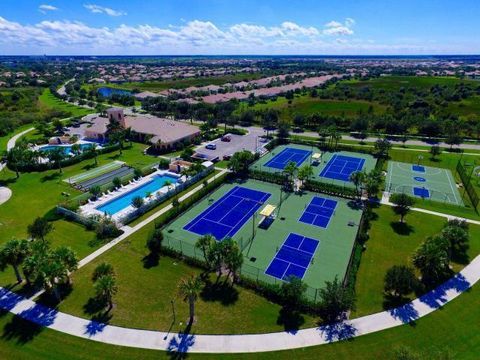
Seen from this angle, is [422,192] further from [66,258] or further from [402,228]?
[66,258]

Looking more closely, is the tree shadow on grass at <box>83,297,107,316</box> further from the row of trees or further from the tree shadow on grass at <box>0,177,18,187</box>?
the tree shadow on grass at <box>0,177,18,187</box>

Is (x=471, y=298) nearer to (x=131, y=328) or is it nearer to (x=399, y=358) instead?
(x=399, y=358)

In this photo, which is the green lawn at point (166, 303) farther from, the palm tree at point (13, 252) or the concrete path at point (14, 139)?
the concrete path at point (14, 139)

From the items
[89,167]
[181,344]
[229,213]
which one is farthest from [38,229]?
[89,167]

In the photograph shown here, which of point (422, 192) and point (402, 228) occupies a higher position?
point (402, 228)

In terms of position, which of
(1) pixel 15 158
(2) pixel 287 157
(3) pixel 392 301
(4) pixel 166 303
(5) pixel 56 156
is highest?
(1) pixel 15 158

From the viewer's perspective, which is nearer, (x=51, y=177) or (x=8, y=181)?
(x=8, y=181)
